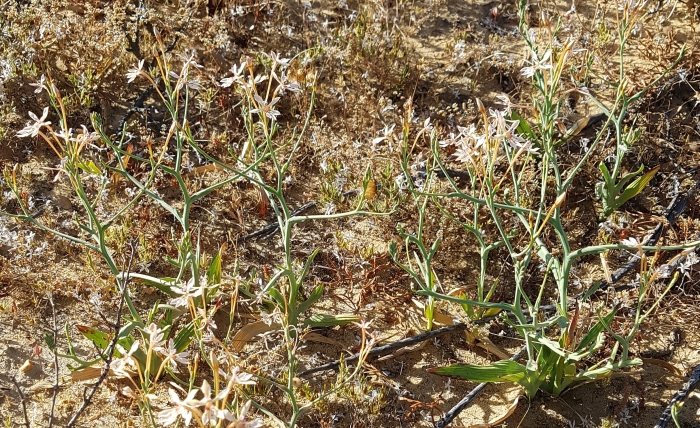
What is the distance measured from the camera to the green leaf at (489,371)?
270 cm

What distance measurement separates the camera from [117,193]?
149 inches

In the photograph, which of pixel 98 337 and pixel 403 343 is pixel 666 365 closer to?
pixel 403 343

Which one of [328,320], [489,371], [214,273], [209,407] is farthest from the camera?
[328,320]

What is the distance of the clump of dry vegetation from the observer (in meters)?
2.73

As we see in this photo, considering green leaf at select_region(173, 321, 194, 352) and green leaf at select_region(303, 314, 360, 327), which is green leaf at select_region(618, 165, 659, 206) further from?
green leaf at select_region(173, 321, 194, 352)

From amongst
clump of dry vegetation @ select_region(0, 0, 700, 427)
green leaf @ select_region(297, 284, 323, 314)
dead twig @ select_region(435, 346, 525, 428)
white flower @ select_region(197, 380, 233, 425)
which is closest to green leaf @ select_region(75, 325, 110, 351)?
clump of dry vegetation @ select_region(0, 0, 700, 427)

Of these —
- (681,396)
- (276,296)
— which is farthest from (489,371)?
A: (276,296)

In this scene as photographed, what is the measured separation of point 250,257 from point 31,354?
3.58 ft

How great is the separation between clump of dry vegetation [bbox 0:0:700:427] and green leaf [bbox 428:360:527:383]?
10 millimetres

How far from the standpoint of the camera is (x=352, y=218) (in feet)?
12.2

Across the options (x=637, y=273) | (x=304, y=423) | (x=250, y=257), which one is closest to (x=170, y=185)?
(x=250, y=257)

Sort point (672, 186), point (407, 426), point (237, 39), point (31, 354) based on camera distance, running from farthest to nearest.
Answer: point (237, 39) → point (672, 186) → point (31, 354) → point (407, 426)

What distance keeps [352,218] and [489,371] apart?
1.28 meters

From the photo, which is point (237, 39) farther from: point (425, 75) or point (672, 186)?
point (672, 186)
